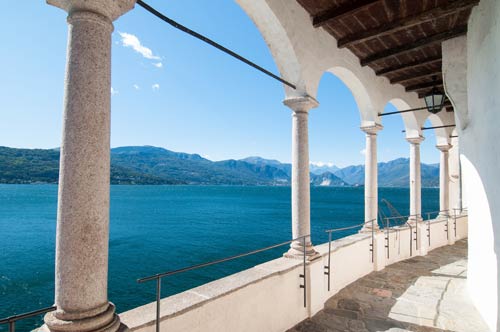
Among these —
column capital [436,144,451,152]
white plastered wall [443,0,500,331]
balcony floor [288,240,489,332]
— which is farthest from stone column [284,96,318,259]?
column capital [436,144,451,152]

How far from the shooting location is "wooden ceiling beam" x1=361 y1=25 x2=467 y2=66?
18.2 feet

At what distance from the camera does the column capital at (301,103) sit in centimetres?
492

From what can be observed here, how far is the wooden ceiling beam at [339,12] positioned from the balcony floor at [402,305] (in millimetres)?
4784

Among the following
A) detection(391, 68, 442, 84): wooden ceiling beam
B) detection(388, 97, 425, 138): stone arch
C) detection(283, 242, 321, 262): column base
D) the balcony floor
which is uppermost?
detection(391, 68, 442, 84): wooden ceiling beam

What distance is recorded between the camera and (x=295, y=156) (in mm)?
4996

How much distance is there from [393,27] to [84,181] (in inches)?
211

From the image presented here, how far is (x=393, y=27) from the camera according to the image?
512 cm

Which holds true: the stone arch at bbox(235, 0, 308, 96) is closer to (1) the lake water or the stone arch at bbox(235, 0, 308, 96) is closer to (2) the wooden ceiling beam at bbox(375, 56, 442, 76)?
(2) the wooden ceiling beam at bbox(375, 56, 442, 76)

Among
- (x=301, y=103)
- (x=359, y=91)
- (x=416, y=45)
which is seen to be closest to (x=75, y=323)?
(x=301, y=103)

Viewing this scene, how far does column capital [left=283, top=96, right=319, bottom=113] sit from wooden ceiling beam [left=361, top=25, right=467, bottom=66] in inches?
101

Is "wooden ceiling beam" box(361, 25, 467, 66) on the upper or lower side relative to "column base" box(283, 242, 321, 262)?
upper

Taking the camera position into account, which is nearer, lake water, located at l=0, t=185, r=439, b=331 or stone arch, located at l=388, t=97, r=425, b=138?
stone arch, located at l=388, t=97, r=425, b=138

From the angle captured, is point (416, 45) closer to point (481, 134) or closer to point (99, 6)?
point (481, 134)

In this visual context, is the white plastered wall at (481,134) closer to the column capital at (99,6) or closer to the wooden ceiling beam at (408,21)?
the wooden ceiling beam at (408,21)
